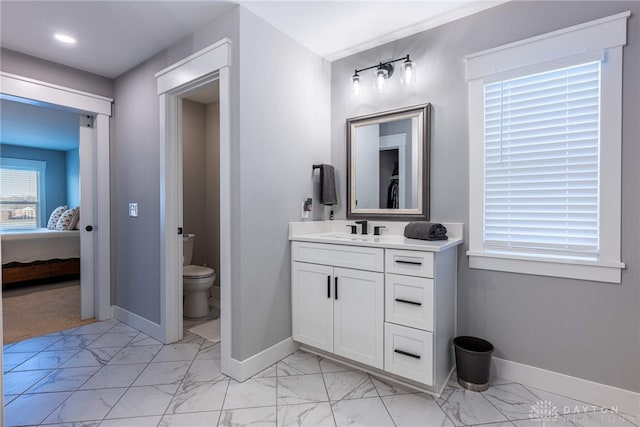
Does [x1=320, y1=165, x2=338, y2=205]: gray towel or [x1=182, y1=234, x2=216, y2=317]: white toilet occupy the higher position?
[x1=320, y1=165, x2=338, y2=205]: gray towel

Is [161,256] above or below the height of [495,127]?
below

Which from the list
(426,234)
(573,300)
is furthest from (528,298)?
(426,234)

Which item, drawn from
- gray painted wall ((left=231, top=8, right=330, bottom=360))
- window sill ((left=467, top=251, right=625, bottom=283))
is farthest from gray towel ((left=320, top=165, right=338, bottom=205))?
window sill ((left=467, top=251, right=625, bottom=283))

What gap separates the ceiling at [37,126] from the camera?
4066mm

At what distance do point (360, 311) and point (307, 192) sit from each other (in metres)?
1.03

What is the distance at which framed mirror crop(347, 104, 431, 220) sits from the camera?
2.29 m

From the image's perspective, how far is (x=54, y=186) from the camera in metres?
6.61

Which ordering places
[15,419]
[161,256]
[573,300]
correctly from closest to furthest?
[15,419]
[573,300]
[161,256]

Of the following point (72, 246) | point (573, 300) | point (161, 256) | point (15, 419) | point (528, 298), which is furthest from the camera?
point (72, 246)

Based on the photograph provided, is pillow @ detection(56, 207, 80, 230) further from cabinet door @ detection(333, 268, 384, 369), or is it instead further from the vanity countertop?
cabinet door @ detection(333, 268, 384, 369)

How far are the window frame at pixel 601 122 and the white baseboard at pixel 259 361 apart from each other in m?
1.44

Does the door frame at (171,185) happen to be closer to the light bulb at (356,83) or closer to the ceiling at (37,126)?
the light bulb at (356,83)

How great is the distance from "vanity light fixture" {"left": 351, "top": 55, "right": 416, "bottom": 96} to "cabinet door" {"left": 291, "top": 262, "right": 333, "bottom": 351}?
1438mm

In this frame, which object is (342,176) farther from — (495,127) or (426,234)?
(495,127)
